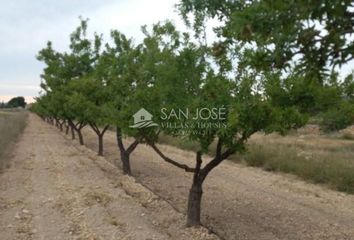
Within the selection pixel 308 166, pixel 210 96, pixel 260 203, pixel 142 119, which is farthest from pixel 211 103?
pixel 308 166

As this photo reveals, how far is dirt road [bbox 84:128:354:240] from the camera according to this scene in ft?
27.1

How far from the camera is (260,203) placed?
10656 mm

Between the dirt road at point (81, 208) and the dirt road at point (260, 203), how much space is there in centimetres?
69

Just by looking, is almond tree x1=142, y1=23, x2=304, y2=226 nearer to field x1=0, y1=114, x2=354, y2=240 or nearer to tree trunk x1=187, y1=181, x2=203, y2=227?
tree trunk x1=187, y1=181, x2=203, y2=227

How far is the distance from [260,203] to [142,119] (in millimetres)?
3854

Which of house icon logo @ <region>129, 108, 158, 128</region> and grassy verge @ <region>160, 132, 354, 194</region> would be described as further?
grassy verge @ <region>160, 132, 354, 194</region>

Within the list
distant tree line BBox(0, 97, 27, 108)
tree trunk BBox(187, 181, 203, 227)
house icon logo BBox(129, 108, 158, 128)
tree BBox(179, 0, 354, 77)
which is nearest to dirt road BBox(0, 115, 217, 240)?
tree trunk BBox(187, 181, 203, 227)

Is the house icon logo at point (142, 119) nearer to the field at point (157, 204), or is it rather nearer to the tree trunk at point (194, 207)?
the tree trunk at point (194, 207)

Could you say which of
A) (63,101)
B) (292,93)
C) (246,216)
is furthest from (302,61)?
(63,101)

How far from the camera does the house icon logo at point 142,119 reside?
796 cm

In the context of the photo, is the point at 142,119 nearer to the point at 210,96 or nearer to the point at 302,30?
the point at 210,96

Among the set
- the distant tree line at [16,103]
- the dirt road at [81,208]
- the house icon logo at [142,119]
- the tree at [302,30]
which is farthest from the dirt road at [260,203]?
the distant tree line at [16,103]

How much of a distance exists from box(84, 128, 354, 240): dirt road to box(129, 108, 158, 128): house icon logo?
2124mm

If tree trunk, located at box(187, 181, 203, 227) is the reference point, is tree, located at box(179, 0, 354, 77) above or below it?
above
